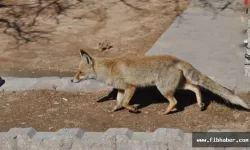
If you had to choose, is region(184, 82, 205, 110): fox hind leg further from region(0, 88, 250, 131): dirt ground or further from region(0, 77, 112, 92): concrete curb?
region(0, 77, 112, 92): concrete curb

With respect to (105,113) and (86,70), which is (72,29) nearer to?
(86,70)

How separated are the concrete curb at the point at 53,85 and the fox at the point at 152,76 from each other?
2.81 feet

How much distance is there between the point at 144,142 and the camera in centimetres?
729

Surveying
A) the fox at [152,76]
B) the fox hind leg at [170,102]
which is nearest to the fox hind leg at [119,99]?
the fox at [152,76]

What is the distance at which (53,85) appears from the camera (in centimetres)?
994

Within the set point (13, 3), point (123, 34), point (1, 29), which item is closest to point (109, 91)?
point (123, 34)

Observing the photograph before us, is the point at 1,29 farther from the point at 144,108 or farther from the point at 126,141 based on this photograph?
the point at 126,141

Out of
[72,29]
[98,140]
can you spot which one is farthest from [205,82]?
[72,29]

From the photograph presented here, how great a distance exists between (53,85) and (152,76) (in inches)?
81.4

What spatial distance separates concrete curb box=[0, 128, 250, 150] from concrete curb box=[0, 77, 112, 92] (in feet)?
7.24

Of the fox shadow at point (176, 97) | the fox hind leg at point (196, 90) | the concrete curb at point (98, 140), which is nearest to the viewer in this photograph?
the concrete curb at point (98, 140)

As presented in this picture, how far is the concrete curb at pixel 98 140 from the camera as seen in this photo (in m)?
7.24

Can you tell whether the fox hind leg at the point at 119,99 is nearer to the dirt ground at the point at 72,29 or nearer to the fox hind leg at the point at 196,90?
the fox hind leg at the point at 196,90

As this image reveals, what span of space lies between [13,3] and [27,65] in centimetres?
454
